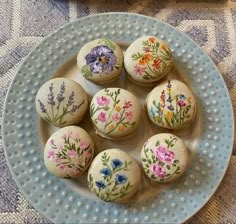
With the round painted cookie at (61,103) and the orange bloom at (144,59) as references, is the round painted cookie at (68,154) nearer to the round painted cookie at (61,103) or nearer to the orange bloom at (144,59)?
the round painted cookie at (61,103)

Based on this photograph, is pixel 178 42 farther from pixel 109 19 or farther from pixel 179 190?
pixel 179 190

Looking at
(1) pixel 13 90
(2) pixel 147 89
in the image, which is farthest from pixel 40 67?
(2) pixel 147 89

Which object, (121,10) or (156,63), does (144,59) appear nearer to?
(156,63)

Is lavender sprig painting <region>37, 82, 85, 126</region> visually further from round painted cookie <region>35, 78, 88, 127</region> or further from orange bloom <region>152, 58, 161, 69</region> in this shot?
orange bloom <region>152, 58, 161, 69</region>

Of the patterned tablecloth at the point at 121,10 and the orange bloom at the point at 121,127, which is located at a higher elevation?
the patterned tablecloth at the point at 121,10

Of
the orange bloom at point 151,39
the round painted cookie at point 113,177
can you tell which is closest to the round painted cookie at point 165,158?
the round painted cookie at point 113,177

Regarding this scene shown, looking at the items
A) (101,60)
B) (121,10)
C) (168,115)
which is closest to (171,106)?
(168,115)
